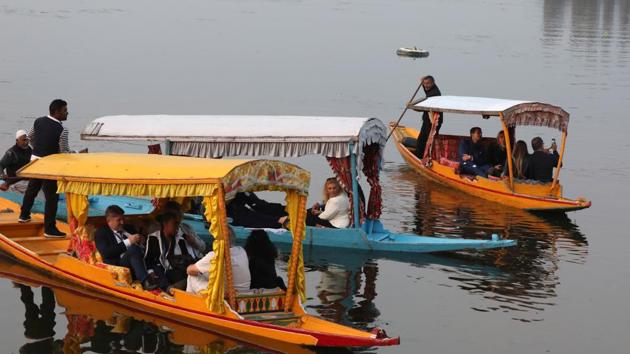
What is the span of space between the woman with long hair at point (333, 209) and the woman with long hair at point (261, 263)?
13.7 ft

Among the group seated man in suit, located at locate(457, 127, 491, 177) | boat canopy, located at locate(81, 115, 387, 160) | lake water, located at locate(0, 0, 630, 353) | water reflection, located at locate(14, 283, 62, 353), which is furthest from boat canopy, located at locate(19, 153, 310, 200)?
seated man in suit, located at locate(457, 127, 491, 177)

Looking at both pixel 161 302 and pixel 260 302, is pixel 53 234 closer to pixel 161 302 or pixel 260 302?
pixel 161 302

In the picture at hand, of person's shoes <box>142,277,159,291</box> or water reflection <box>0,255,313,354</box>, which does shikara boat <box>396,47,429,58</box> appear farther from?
person's shoes <box>142,277,159,291</box>

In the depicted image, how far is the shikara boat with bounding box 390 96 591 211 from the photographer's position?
22.9 metres

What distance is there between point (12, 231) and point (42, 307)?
2460 millimetres

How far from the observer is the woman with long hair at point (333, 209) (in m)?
18.9

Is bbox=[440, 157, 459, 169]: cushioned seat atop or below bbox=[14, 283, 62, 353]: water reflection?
atop

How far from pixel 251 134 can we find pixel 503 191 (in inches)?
250

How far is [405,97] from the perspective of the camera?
41750mm

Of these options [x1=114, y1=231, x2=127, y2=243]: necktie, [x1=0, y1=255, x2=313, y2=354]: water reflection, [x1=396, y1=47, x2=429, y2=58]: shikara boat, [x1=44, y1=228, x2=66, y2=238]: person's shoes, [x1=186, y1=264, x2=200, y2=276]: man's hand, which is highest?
[x1=396, y1=47, x2=429, y2=58]: shikara boat

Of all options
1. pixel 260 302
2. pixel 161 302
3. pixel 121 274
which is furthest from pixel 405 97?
pixel 260 302

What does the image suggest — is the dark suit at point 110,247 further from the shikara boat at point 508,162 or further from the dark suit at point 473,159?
the dark suit at point 473,159

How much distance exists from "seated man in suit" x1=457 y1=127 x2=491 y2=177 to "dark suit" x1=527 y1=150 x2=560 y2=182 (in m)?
1.25

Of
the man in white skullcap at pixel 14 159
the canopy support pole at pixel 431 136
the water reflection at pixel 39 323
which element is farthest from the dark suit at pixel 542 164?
the water reflection at pixel 39 323
